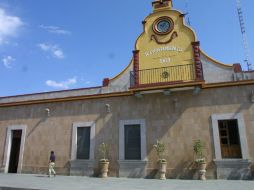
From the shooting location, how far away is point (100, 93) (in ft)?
54.3

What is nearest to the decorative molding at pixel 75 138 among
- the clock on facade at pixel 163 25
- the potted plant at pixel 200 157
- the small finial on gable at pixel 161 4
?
the potted plant at pixel 200 157

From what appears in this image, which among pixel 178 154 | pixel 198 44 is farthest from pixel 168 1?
pixel 178 154

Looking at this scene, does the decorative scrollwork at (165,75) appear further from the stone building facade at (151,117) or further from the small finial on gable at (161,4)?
the small finial on gable at (161,4)

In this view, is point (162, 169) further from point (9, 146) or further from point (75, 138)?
point (9, 146)

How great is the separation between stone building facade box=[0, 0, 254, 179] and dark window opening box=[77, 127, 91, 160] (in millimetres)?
63

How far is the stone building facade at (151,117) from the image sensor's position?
13633 mm

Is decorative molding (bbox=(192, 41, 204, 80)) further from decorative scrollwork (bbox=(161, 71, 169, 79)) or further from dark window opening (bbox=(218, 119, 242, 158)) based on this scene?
dark window opening (bbox=(218, 119, 242, 158))

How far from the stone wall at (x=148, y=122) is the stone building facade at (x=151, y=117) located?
0.05 meters

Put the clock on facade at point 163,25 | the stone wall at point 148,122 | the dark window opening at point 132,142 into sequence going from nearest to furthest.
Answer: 1. the stone wall at point 148,122
2. the dark window opening at point 132,142
3. the clock on facade at point 163,25

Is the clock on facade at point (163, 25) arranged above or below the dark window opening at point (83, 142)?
above

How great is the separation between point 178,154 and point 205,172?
1.70 metres

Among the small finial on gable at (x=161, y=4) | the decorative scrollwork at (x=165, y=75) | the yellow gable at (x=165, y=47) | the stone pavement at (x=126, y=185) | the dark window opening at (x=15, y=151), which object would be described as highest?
the small finial on gable at (x=161, y=4)

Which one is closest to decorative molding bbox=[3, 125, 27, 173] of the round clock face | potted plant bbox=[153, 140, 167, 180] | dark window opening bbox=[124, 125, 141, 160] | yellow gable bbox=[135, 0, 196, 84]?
dark window opening bbox=[124, 125, 141, 160]

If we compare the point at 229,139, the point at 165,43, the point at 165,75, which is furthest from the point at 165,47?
the point at 229,139
